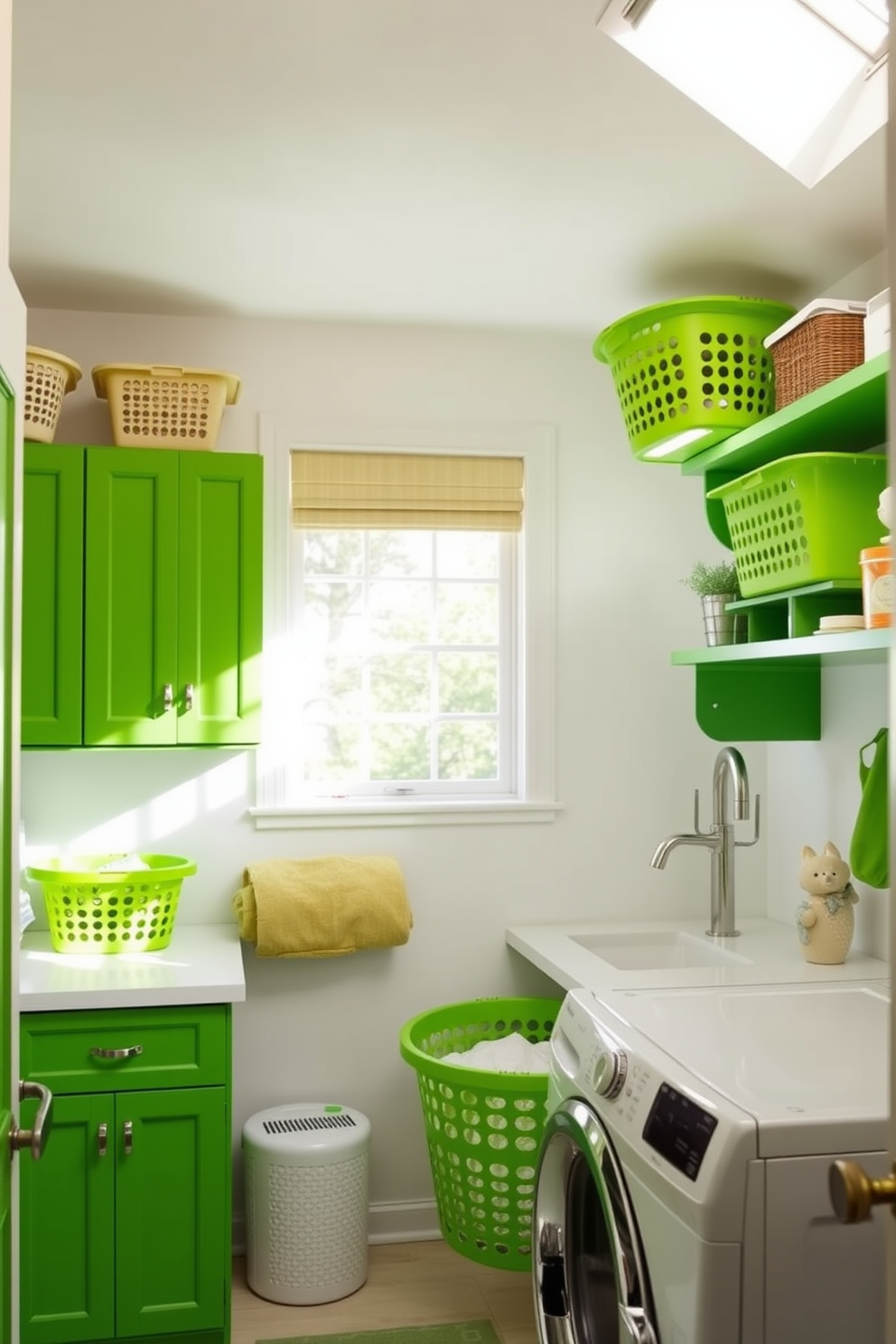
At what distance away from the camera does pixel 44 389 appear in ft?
9.48

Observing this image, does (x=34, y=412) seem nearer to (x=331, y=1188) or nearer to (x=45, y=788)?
(x=45, y=788)

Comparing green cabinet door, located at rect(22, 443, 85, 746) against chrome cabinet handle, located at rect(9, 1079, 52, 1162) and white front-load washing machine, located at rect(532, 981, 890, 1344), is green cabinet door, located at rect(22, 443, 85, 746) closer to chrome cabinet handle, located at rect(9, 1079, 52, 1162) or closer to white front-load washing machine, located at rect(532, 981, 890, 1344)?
white front-load washing machine, located at rect(532, 981, 890, 1344)

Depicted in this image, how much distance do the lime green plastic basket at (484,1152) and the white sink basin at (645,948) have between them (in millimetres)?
543

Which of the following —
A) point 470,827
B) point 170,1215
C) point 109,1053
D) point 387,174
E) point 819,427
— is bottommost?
point 170,1215

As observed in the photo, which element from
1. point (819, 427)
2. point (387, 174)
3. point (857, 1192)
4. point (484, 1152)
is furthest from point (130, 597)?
point (857, 1192)

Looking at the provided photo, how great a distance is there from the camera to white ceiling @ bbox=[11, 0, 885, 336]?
1.95 metres

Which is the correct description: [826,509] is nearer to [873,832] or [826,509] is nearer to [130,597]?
[873,832]

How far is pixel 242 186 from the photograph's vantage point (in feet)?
8.13

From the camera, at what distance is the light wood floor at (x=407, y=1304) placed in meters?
2.82

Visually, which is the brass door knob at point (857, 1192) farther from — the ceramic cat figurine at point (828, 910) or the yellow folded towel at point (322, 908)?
the yellow folded towel at point (322, 908)

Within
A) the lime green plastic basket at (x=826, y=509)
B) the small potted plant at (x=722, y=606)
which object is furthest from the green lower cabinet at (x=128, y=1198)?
the lime green plastic basket at (x=826, y=509)

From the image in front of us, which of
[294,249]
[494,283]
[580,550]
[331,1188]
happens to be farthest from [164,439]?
[331,1188]

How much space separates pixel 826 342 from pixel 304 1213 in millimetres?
2280

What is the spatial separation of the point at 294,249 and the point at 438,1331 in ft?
8.19
